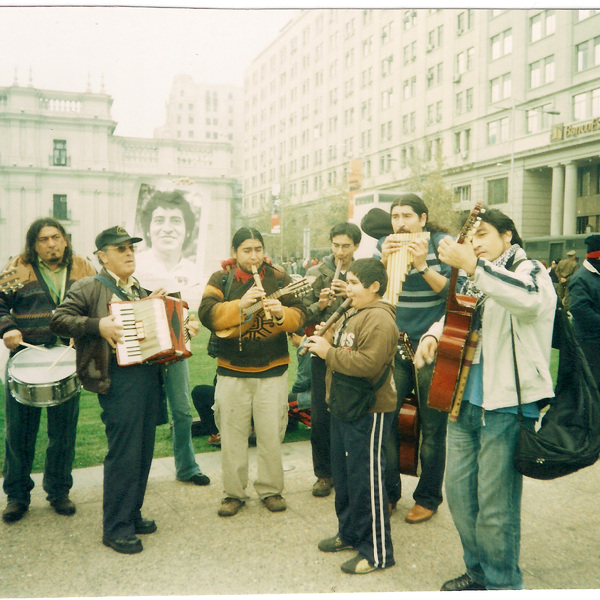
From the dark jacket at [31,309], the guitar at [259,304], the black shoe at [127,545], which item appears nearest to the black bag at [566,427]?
the guitar at [259,304]

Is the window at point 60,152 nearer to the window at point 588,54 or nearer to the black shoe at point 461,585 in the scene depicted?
the black shoe at point 461,585

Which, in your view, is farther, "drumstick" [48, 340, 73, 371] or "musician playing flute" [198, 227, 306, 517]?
"musician playing flute" [198, 227, 306, 517]

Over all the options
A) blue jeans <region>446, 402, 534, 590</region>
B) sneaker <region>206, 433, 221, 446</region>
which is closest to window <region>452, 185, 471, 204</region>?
A: sneaker <region>206, 433, 221, 446</region>

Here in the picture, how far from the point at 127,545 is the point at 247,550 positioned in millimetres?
696

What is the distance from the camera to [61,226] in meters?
4.01

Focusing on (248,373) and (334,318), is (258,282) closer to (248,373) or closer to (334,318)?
(248,373)

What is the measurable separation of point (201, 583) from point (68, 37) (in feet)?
12.0

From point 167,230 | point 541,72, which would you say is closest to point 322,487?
point 167,230

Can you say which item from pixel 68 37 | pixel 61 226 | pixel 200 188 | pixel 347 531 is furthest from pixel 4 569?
pixel 68 37

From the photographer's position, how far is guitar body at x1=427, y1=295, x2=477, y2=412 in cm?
272

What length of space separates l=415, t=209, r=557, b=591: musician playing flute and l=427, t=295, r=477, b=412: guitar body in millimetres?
65

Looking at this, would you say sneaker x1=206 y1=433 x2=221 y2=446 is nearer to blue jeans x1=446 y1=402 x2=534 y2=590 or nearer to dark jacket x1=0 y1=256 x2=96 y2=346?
dark jacket x1=0 y1=256 x2=96 y2=346

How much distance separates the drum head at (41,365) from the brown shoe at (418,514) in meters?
2.44

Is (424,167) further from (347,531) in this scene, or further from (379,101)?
(347,531)
